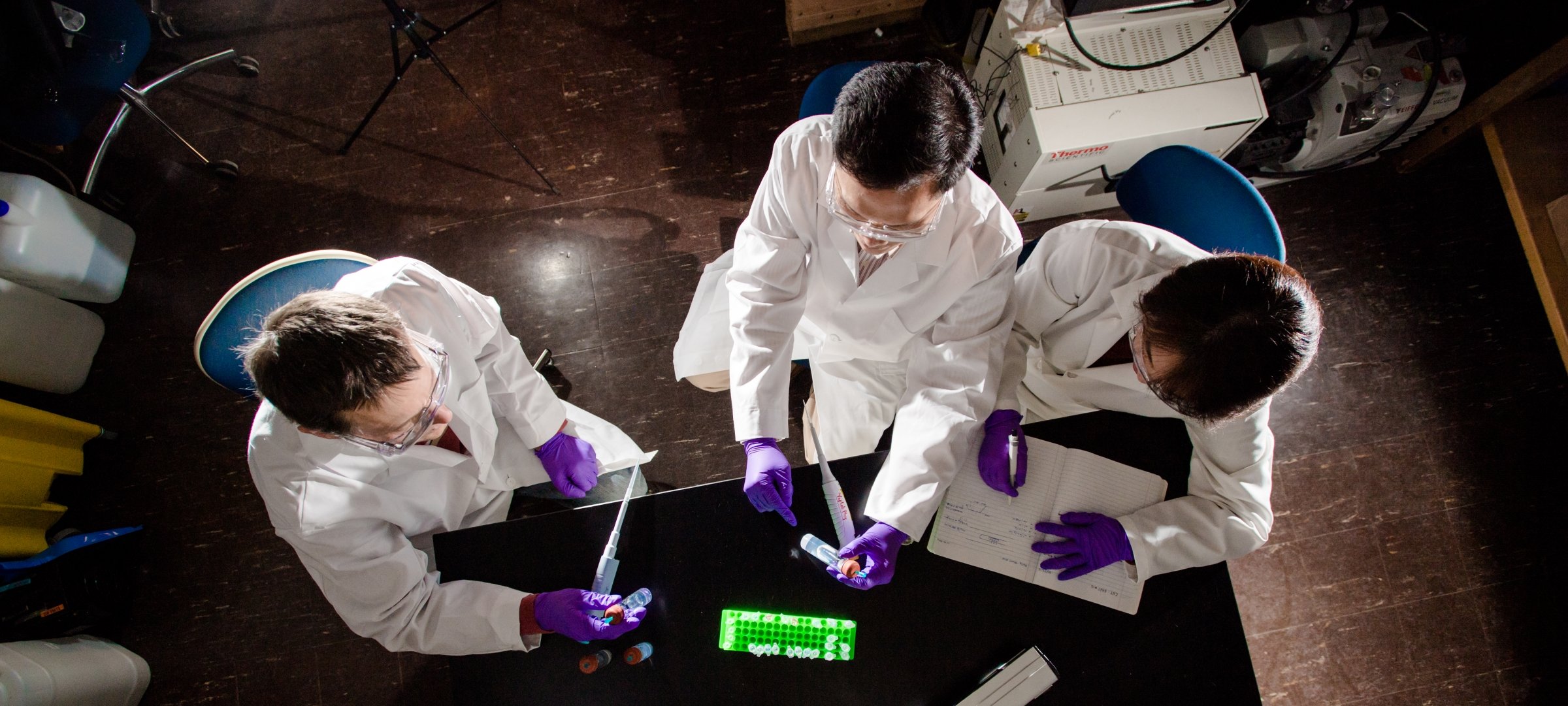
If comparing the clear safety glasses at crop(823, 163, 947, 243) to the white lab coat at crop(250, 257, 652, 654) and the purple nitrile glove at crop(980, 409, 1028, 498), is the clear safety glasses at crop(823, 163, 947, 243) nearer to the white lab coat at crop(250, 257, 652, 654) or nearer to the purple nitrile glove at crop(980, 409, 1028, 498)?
the purple nitrile glove at crop(980, 409, 1028, 498)

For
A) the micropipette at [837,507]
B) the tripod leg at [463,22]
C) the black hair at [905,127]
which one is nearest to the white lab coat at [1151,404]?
the black hair at [905,127]

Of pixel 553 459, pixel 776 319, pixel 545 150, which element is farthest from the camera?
pixel 545 150

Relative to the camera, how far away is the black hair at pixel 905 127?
1.06m

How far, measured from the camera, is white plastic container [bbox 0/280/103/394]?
6.29 ft

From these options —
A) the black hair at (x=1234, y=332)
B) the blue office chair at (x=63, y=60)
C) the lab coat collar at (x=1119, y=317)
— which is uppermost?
the blue office chair at (x=63, y=60)

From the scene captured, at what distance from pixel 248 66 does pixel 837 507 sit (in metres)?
2.63

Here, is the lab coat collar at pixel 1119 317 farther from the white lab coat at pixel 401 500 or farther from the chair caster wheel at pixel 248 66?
the chair caster wheel at pixel 248 66

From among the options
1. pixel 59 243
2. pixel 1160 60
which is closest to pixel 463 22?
pixel 59 243

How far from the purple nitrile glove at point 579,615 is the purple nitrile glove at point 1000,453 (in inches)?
27.5

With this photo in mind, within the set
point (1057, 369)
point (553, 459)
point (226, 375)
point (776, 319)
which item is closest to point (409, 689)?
point (553, 459)

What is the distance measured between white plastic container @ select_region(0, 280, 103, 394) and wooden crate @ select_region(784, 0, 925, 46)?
2403mm

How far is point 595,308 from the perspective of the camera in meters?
2.27

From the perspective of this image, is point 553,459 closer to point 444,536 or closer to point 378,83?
point 444,536

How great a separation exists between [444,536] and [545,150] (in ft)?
4.98
